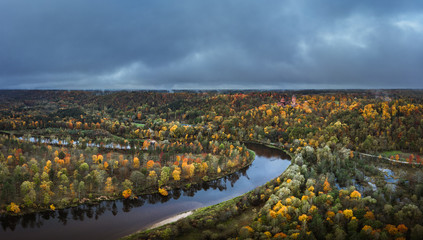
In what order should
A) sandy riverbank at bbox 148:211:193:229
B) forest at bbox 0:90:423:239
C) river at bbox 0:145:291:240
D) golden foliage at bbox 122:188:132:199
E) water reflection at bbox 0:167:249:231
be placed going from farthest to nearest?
golden foliage at bbox 122:188:132:199 < sandy riverbank at bbox 148:211:193:229 < water reflection at bbox 0:167:249:231 < river at bbox 0:145:291:240 < forest at bbox 0:90:423:239

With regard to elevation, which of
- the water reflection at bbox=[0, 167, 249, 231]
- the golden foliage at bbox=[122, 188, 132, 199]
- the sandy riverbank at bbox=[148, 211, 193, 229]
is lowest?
the sandy riverbank at bbox=[148, 211, 193, 229]

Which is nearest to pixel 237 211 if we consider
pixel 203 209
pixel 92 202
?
pixel 203 209

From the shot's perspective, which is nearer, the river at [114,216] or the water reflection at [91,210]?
the river at [114,216]

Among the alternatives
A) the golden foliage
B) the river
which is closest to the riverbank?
the river

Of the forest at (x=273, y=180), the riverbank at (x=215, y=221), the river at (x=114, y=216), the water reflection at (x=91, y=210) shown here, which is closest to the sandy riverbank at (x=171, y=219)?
the riverbank at (x=215, y=221)

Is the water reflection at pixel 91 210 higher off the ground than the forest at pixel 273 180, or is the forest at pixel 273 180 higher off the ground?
the forest at pixel 273 180

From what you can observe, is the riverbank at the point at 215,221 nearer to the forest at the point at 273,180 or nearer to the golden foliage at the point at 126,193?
the forest at the point at 273,180

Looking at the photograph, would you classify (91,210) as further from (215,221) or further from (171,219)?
(215,221)

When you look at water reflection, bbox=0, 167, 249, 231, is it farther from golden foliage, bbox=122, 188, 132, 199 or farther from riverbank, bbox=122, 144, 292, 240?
riverbank, bbox=122, 144, 292, 240

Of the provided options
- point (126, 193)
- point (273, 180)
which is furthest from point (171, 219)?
point (273, 180)

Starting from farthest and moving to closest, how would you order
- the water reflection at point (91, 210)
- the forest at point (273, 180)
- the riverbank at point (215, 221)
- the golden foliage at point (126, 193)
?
the golden foliage at point (126, 193) < the water reflection at point (91, 210) < the forest at point (273, 180) < the riverbank at point (215, 221)
